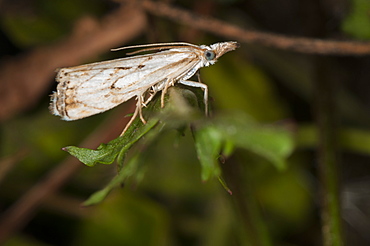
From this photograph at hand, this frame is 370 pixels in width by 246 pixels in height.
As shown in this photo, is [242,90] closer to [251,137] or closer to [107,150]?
[107,150]

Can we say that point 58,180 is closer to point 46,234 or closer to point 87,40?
point 46,234

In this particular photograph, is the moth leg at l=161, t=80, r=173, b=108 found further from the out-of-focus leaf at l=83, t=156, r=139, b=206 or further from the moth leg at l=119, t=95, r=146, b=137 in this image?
the out-of-focus leaf at l=83, t=156, r=139, b=206

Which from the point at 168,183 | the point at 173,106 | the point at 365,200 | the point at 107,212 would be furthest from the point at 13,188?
the point at 365,200

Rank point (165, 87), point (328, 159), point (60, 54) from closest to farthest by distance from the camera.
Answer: point (165, 87) → point (328, 159) → point (60, 54)

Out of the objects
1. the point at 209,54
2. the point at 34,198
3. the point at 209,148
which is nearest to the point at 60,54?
the point at 34,198

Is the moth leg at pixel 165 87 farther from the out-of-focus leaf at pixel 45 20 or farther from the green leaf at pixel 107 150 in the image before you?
the out-of-focus leaf at pixel 45 20

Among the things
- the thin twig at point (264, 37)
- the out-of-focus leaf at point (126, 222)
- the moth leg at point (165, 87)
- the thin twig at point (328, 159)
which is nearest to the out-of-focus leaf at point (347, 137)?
the thin twig at point (328, 159)
